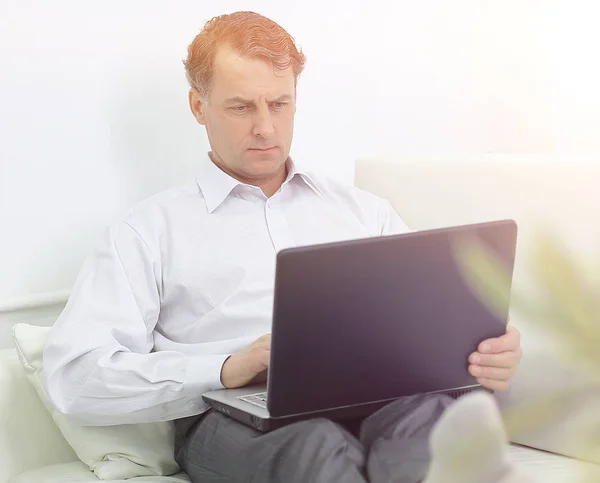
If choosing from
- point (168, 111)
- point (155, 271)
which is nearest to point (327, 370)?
point (155, 271)

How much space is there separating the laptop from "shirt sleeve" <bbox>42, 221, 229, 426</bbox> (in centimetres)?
28

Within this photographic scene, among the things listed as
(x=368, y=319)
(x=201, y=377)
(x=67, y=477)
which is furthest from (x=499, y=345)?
(x=67, y=477)

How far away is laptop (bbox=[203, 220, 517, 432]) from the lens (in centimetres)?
103

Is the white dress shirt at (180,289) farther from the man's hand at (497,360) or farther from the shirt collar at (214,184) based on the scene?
the man's hand at (497,360)

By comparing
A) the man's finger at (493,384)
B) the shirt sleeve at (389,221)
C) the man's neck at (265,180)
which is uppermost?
the man's neck at (265,180)

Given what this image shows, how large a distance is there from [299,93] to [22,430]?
1.03 meters

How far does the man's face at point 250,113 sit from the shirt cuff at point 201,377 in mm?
436

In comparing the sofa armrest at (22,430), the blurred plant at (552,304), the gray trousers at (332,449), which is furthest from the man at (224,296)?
the blurred plant at (552,304)

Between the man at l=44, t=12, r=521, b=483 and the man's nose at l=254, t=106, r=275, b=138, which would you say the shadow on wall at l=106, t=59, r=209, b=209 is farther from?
the man's nose at l=254, t=106, r=275, b=138

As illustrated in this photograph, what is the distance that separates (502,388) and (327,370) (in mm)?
342

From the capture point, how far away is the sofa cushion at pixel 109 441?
4.63ft

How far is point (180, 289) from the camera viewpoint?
157cm

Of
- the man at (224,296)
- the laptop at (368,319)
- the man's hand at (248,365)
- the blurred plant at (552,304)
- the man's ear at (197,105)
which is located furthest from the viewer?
the man's ear at (197,105)

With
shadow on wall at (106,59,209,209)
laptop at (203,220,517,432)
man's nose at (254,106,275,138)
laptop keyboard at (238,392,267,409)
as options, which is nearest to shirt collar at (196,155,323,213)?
man's nose at (254,106,275,138)
